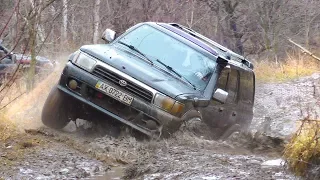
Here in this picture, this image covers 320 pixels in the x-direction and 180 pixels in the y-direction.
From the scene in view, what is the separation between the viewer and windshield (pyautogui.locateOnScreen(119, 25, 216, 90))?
7.63m

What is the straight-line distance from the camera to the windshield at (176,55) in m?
7.63

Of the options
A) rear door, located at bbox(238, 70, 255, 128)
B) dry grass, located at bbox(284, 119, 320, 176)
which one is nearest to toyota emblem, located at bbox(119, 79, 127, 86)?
dry grass, located at bbox(284, 119, 320, 176)

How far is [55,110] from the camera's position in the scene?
7.22m

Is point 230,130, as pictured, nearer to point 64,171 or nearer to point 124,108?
point 124,108

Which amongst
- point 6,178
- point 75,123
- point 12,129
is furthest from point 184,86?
point 6,178

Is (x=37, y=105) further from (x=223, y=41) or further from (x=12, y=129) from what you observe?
(x=223, y=41)

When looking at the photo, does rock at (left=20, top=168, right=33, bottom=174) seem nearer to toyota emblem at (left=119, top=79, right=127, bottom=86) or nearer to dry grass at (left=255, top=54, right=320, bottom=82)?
toyota emblem at (left=119, top=79, right=127, bottom=86)

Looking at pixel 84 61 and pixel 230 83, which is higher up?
pixel 230 83

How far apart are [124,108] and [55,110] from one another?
927mm

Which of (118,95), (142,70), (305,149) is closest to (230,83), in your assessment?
(142,70)

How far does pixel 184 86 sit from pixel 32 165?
235 cm

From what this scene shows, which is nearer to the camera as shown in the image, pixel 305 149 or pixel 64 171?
pixel 305 149

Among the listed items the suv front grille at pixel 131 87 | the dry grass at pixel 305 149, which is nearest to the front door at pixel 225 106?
the suv front grille at pixel 131 87

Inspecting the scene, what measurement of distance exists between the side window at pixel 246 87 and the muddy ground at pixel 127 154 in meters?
1.00
